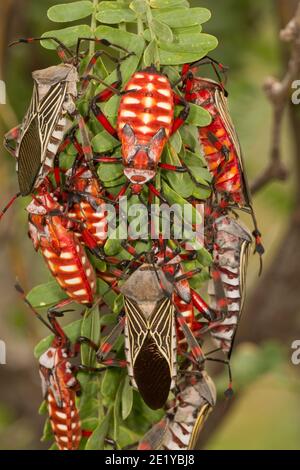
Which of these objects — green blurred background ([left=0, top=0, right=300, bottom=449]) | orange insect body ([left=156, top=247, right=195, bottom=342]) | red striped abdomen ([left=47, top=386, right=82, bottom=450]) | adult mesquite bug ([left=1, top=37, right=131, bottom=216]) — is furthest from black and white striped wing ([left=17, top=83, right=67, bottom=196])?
green blurred background ([left=0, top=0, right=300, bottom=449])

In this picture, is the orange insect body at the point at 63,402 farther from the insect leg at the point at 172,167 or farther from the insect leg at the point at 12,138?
the insect leg at the point at 172,167

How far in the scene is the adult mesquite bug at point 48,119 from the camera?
279 cm

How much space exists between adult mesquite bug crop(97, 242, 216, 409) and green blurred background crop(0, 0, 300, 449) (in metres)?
1.85

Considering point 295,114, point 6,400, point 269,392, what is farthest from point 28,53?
point 269,392

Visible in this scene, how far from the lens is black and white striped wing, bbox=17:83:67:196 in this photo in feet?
9.23

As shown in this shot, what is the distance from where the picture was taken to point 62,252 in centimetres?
296

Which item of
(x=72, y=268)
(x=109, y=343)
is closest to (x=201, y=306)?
(x=109, y=343)

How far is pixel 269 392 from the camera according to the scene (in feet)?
28.7

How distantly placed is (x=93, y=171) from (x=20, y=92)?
299 cm

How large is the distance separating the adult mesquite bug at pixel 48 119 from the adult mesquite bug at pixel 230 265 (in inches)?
23.3

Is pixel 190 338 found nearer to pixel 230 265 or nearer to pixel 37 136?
pixel 230 265

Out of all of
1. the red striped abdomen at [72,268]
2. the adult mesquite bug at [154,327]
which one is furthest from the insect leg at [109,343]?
the red striped abdomen at [72,268]

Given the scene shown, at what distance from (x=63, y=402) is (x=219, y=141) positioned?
40.6 inches
